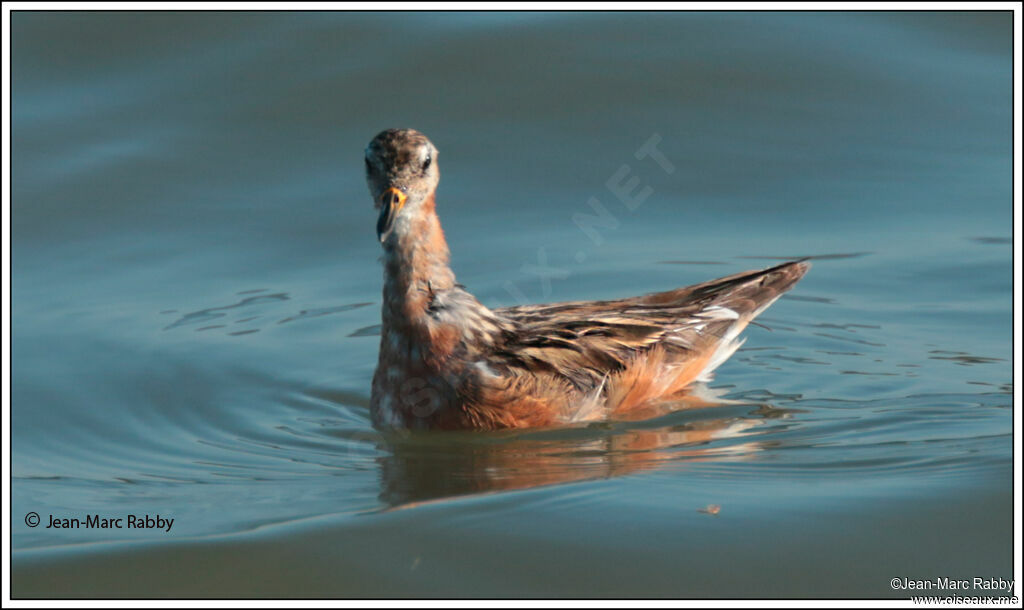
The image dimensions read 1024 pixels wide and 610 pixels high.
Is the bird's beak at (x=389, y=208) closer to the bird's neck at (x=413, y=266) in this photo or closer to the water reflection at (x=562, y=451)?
the bird's neck at (x=413, y=266)

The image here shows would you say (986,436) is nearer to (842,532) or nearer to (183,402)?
(842,532)

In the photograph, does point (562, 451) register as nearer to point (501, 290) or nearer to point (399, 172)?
point (399, 172)

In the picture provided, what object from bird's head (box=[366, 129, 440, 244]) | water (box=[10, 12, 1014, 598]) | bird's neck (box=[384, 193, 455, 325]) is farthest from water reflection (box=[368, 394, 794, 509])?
bird's head (box=[366, 129, 440, 244])

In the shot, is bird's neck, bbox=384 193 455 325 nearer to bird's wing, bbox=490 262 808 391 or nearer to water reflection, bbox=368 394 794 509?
bird's wing, bbox=490 262 808 391

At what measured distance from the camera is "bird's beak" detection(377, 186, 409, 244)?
839 cm

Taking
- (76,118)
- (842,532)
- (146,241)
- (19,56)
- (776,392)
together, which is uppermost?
(19,56)

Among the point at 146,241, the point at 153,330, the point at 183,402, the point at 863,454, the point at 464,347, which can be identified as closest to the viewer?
the point at 863,454

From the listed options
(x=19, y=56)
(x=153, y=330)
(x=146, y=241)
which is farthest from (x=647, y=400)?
(x=19, y=56)

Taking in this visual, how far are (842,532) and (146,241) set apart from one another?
809 cm

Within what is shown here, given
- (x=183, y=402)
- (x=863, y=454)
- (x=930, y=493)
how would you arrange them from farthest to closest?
(x=183, y=402) → (x=863, y=454) → (x=930, y=493)

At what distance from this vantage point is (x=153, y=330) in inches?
432

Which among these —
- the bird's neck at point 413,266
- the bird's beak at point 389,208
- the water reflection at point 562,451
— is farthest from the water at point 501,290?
the bird's beak at point 389,208

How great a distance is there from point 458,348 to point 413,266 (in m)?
0.63

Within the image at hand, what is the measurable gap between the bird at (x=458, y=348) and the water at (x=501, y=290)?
8.1 inches
